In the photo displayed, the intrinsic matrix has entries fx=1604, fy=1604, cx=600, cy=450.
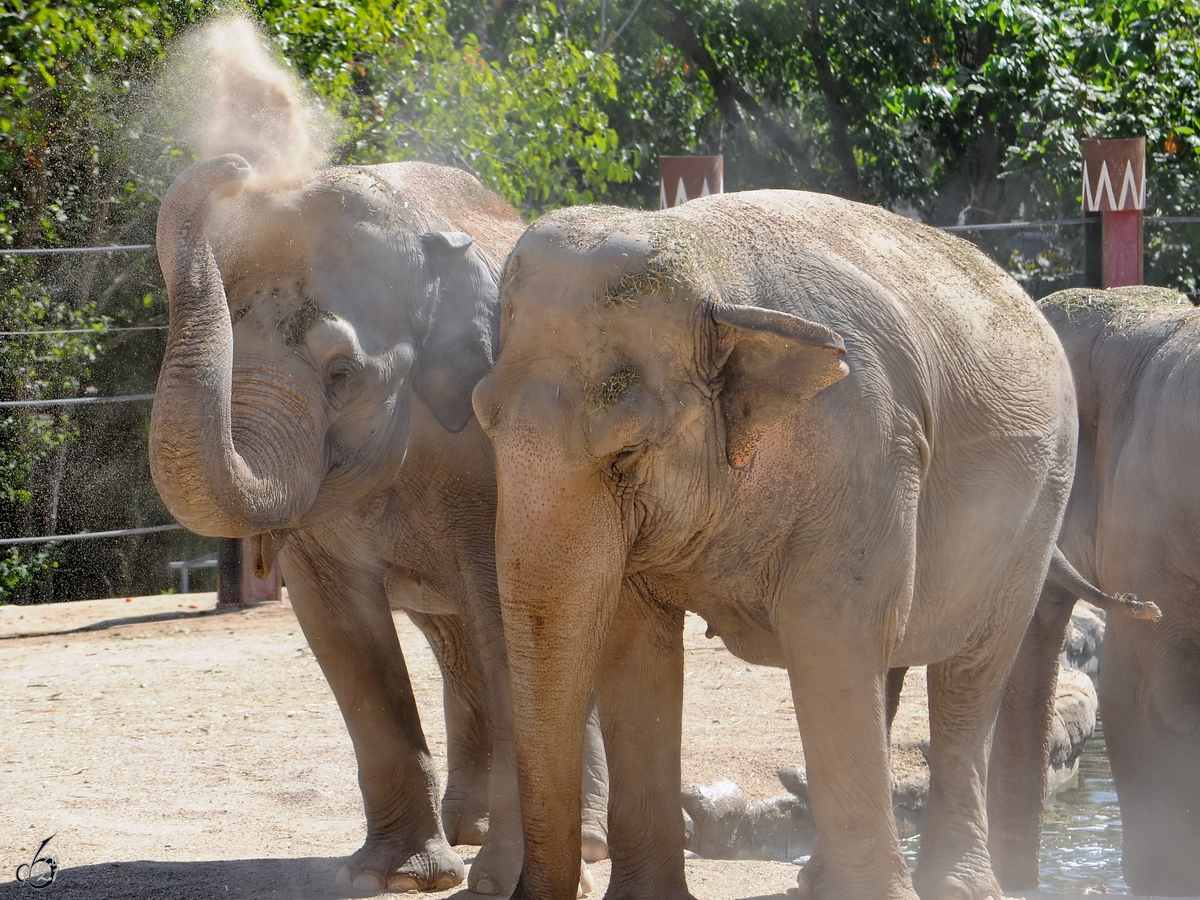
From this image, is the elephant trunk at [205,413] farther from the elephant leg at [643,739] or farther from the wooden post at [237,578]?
the wooden post at [237,578]

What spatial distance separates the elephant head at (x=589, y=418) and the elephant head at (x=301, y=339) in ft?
2.01

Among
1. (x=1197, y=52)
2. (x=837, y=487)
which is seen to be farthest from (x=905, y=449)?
(x=1197, y=52)

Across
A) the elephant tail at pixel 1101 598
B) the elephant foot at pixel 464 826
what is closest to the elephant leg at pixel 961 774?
the elephant tail at pixel 1101 598

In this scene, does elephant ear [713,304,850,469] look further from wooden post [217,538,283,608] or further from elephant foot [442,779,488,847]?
wooden post [217,538,283,608]

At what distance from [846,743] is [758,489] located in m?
0.49

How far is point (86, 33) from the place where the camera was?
7625 mm

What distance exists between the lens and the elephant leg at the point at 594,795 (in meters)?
4.15

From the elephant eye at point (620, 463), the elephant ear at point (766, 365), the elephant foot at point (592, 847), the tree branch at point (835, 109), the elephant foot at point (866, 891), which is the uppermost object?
the tree branch at point (835, 109)

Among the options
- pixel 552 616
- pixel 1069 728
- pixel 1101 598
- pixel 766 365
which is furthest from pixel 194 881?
pixel 1069 728

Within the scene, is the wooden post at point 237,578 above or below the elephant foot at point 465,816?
above

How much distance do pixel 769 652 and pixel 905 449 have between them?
0.51m

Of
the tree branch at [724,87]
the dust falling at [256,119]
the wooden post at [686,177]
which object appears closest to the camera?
the dust falling at [256,119]

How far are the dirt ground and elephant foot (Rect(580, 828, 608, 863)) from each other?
6 cm

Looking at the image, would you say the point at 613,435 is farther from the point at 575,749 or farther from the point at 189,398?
the point at 189,398
